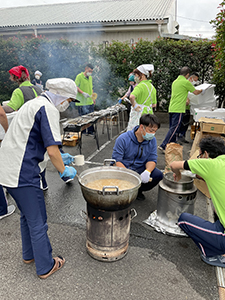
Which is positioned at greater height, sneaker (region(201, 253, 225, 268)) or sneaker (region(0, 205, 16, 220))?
sneaker (region(0, 205, 16, 220))

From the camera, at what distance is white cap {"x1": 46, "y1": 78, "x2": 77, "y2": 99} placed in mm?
2326

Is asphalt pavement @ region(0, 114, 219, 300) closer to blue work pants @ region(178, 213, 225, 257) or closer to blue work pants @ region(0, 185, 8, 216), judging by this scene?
blue work pants @ region(0, 185, 8, 216)

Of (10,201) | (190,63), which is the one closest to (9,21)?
(190,63)

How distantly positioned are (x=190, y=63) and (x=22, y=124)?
9.21m

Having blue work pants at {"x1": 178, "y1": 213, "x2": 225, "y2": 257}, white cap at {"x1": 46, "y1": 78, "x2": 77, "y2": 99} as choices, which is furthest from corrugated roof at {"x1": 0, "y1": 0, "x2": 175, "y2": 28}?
blue work pants at {"x1": 178, "y1": 213, "x2": 225, "y2": 257}

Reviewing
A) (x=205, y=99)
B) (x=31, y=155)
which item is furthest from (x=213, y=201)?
(x=205, y=99)

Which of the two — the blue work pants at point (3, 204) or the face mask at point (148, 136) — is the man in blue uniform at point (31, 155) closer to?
the blue work pants at point (3, 204)

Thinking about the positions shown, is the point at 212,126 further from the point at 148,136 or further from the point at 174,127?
the point at 148,136

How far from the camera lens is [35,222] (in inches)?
87.9

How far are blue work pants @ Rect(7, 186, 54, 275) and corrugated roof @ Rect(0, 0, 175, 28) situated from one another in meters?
13.6

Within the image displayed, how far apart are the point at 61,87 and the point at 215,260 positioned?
2.68 m

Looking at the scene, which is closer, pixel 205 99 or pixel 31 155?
pixel 31 155

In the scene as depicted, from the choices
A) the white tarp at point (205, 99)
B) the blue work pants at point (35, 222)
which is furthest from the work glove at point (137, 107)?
the blue work pants at point (35, 222)

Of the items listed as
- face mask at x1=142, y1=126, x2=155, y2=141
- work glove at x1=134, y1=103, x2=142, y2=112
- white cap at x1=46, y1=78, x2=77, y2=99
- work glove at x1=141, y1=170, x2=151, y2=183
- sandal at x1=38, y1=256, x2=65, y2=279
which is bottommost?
sandal at x1=38, y1=256, x2=65, y2=279
